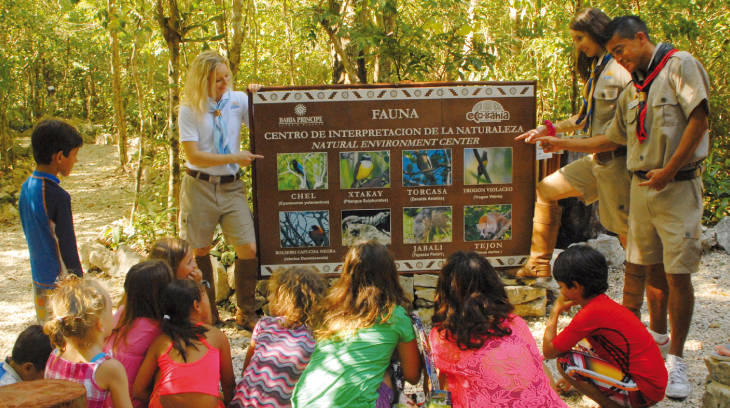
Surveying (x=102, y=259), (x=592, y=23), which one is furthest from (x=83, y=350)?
(x=102, y=259)

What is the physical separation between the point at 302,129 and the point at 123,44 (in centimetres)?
1279

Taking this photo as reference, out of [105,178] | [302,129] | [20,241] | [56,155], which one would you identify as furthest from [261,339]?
[105,178]

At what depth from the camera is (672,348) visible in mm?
3285

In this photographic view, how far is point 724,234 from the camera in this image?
5629 millimetres

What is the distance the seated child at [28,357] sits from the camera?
262cm

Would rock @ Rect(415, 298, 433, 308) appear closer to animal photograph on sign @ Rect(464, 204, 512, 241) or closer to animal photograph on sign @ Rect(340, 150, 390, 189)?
animal photograph on sign @ Rect(464, 204, 512, 241)

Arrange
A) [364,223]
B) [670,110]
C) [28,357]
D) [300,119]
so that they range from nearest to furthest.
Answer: [28,357] < [670,110] < [300,119] < [364,223]

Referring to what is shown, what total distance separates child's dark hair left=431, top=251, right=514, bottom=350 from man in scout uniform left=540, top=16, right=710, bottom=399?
1.25 metres

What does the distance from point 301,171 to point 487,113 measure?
144 cm

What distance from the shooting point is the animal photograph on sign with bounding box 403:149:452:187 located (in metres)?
4.16

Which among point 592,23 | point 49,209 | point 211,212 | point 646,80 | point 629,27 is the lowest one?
point 211,212

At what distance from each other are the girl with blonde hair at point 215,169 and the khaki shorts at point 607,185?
231cm

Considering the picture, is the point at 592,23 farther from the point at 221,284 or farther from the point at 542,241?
the point at 221,284

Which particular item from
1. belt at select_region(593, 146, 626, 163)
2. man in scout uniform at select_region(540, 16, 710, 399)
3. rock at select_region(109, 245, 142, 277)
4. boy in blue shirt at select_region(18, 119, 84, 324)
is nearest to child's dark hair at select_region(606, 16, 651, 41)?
man in scout uniform at select_region(540, 16, 710, 399)
